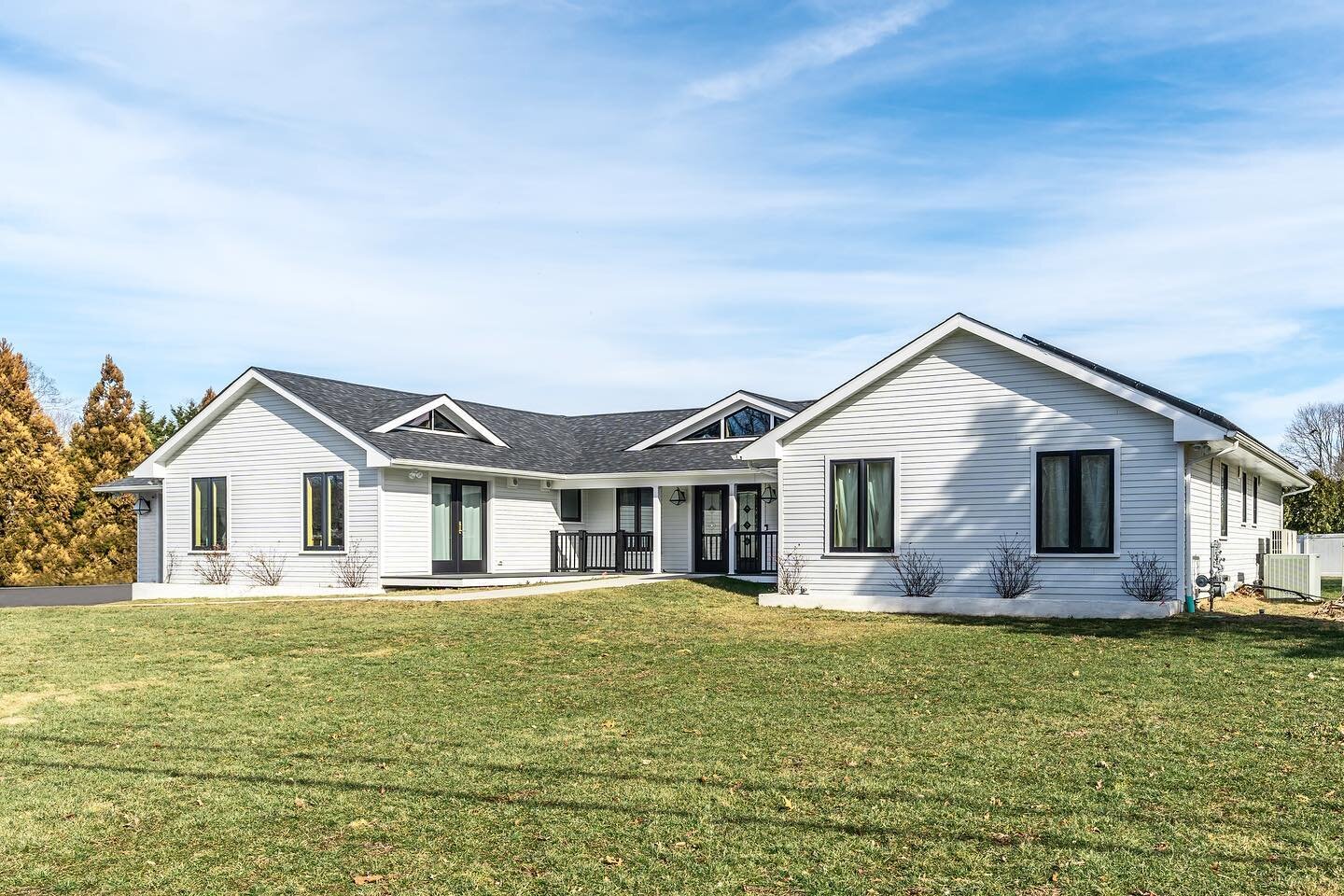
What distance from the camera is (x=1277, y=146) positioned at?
18219 millimetres

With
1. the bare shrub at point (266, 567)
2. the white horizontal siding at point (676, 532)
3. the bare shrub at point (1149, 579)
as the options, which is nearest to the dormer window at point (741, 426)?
the white horizontal siding at point (676, 532)

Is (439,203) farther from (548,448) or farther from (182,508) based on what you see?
(182,508)

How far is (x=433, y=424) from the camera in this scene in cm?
2756

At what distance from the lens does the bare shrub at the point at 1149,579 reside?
16609 mm

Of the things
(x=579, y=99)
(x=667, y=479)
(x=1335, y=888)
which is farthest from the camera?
(x=667, y=479)

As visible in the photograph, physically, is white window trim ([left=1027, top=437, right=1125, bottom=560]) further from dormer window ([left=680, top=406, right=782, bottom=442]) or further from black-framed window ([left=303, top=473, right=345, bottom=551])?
black-framed window ([left=303, top=473, right=345, bottom=551])

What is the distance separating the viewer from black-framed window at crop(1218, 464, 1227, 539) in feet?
65.4

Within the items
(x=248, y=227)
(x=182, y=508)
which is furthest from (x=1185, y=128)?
(x=182, y=508)

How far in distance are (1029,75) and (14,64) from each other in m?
16.5

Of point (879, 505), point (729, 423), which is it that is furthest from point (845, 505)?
point (729, 423)

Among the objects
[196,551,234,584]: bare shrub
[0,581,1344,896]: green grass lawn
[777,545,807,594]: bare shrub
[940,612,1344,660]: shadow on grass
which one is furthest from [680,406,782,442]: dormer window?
[0,581,1344,896]: green grass lawn

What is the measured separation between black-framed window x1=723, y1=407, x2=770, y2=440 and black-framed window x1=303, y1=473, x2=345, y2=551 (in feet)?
31.6

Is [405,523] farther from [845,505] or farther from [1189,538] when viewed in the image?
[1189,538]

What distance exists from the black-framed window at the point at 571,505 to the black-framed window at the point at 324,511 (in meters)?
6.70
